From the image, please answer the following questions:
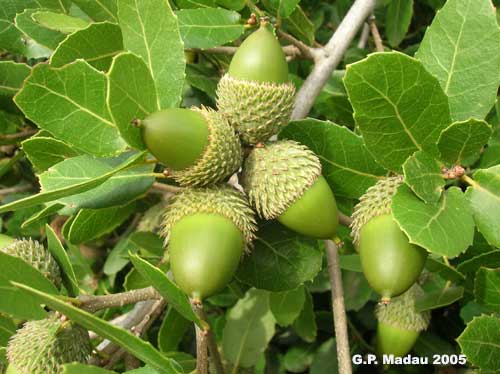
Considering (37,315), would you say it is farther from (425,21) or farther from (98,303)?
(425,21)

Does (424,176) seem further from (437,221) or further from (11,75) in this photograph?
(11,75)

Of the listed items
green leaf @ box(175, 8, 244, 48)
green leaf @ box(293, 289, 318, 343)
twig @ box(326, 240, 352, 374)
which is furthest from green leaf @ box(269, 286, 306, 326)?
green leaf @ box(175, 8, 244, 48)

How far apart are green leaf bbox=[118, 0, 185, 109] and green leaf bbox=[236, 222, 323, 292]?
45cm

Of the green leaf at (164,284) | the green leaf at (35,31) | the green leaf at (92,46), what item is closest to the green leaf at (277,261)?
the green leaf at (164,284)

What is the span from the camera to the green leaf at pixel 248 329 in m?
2.29

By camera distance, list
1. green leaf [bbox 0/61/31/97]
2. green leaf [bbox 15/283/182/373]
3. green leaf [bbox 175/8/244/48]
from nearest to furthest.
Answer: green leaf [bbox 15/283/182/373] → green leaf [bbox 175/8/244/48] → green leaf [bbox 0/61/31/97]

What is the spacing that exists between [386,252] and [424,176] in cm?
19

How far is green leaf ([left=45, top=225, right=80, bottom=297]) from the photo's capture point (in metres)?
1.48

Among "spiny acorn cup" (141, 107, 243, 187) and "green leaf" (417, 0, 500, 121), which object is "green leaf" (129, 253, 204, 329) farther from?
"green leaf" (417, 0, 500, 121)

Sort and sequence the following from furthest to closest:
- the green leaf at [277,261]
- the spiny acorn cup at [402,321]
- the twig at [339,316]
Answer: the spiny acorn cup at [402,321], the green leaf at [277,261], the twig at [339,316]

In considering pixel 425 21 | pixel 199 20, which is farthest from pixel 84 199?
pixel 425 21

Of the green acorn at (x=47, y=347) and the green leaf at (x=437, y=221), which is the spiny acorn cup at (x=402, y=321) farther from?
the green acorn at (x=47, y=347)

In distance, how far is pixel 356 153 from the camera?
1.46m

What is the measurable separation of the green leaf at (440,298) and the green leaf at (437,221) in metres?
0.72
